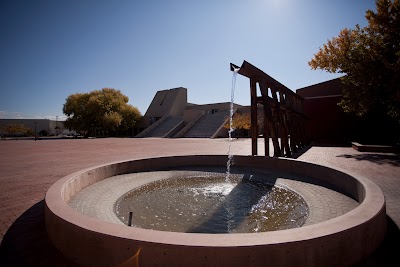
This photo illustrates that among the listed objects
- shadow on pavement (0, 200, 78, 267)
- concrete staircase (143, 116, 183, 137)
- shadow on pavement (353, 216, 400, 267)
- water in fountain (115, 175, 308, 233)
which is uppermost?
concrete staircase (143, 116, 183, 137)

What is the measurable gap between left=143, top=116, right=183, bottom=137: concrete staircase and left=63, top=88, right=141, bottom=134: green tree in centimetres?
653

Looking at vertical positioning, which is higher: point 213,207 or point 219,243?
point 219,243

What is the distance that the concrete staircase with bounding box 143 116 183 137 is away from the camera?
36.1m

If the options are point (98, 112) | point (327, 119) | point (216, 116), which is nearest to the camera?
point (327, 119)

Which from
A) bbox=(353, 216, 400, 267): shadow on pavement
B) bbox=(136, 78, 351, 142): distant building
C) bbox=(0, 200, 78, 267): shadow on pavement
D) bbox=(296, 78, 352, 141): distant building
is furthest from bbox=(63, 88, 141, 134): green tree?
bbox=(353, 216, 400, 267): shadow on pavement

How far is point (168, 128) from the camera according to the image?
127 feet

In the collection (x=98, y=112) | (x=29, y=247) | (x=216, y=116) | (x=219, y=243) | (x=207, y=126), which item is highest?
(x=98, y=112)

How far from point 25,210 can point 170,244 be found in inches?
155

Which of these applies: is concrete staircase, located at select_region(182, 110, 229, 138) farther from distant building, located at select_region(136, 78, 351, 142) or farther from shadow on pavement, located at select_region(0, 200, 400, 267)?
shadow on pavement, located at select_region(0, 200, 400, 267)

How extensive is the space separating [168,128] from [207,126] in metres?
7.32

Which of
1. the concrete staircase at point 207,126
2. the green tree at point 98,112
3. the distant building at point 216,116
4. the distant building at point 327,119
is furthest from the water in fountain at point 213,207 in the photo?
the green tree at point 98,112

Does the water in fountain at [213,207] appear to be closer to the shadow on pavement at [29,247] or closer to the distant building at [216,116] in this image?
the shadow on pavement at [29,247]

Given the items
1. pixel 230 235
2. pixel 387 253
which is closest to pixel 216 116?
pixel 387 253

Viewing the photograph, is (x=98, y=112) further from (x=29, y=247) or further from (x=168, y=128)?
(x=29, y=247)
